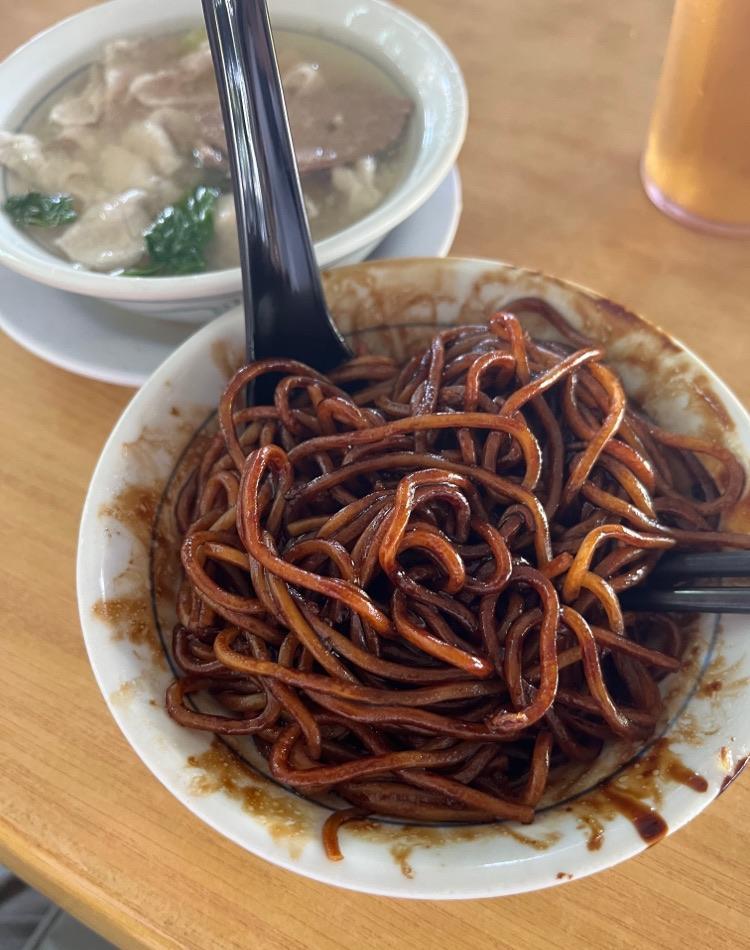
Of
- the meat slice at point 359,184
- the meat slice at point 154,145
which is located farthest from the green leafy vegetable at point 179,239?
the meat slice at point 359,184

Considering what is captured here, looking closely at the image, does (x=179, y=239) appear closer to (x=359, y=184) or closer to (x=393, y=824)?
(x=359, y=184)

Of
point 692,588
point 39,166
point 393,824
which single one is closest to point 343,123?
point 39,166

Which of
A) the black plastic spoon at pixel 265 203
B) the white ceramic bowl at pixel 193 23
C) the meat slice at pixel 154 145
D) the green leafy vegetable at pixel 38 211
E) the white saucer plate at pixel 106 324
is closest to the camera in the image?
the black plastic spoon at pixel 265 203

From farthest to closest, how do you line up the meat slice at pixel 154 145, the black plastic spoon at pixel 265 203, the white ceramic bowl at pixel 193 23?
the meat slice at pixel 154 145
the white ceramic bowl at pixel 193 23
the black plastic spoon at pixel 265 203

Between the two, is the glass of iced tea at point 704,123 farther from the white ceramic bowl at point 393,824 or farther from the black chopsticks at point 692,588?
the black chopsticks at point 692,588

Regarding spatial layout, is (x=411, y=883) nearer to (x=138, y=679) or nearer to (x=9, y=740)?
(x=138, y=679)

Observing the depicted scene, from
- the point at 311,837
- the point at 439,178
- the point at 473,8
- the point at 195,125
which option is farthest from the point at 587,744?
the point at 473,8
